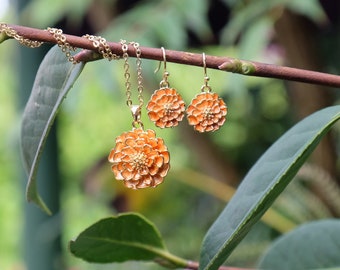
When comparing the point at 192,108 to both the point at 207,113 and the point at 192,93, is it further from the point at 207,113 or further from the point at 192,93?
the point at 192,93

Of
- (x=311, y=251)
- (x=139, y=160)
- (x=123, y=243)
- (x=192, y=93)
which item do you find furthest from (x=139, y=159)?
(x=192, y=93)

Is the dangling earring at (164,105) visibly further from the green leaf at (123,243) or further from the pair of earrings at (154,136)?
the green leaf at (123,243)

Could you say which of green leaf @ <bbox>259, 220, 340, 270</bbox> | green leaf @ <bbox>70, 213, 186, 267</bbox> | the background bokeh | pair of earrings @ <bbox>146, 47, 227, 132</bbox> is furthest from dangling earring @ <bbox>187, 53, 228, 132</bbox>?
the background bokeh

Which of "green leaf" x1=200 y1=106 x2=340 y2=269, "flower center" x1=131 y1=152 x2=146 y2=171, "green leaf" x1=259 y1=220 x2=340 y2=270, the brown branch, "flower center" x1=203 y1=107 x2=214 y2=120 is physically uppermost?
the brown branch

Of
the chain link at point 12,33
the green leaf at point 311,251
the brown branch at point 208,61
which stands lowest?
the green leaf at point 311,251

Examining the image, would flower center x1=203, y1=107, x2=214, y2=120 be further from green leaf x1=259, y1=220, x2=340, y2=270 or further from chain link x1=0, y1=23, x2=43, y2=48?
green leaf x1=259, y1=220, x2=340, y2=270

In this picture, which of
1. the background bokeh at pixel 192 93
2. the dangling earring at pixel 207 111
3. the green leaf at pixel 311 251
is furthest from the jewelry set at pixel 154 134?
the background bokeh at pixel 192 93

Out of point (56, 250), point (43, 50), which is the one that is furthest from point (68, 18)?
point (56, 250)
